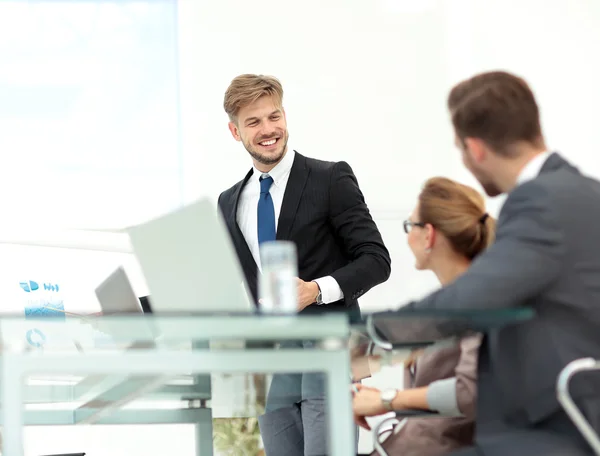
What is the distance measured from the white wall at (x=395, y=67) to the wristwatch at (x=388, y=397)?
246cm

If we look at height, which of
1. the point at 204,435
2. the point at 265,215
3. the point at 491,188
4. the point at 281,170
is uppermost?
the point at 281,170

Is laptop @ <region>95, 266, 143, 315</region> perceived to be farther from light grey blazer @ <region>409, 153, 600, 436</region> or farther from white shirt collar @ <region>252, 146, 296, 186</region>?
white shirt collar @ <region>252, 146, 296, 186</region>

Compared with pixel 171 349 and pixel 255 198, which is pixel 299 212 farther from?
pixel 171 349

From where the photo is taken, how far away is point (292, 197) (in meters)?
3.41

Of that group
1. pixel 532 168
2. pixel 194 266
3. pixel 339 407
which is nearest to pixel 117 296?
pixel 194 266

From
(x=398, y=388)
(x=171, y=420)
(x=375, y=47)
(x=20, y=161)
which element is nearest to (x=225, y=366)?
(x=398, y=388)

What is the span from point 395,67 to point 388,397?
3063mm


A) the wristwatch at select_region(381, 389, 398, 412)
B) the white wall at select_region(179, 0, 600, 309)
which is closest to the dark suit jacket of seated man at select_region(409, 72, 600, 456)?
the wristwatch at select_region(381, 389, 398, 412)

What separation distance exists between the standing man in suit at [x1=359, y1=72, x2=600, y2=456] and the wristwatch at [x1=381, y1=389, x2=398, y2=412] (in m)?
0.42

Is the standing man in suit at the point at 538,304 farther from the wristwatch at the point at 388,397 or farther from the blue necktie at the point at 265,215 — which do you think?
the blue necktie at the point at 265,215

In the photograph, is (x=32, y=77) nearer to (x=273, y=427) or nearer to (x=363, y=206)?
(x=363, y=206)

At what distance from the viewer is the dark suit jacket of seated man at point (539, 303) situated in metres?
1.82

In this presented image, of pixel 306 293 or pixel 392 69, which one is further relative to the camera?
pixel 392 69

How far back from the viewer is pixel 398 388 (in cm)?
238
